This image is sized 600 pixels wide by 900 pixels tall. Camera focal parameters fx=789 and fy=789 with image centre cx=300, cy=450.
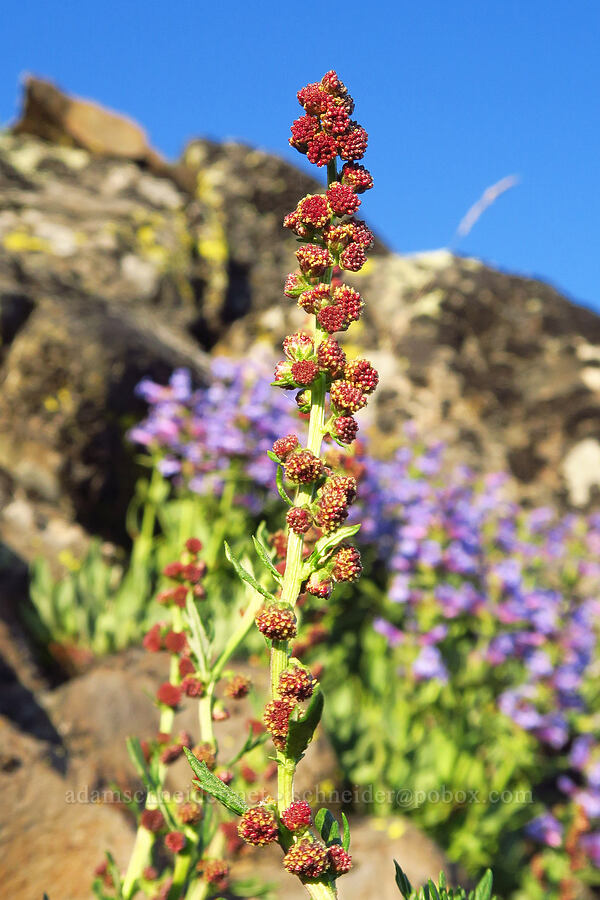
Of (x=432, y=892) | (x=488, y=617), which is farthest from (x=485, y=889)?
(x=488, y=617)

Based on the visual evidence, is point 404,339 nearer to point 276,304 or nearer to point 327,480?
point 276,304

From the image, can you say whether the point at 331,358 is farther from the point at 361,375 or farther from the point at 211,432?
the point at 211,432

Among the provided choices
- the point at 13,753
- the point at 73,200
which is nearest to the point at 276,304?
the point at 73,200

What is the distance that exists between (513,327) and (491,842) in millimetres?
6095

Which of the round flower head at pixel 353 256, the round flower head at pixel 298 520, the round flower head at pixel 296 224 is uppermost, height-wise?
the round flower head at pixel 296 224

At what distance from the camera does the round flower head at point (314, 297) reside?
50.0 inches

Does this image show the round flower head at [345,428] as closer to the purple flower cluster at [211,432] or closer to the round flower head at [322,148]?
the round flower head at [322,148]

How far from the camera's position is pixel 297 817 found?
105 centimetres

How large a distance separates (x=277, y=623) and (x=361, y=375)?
399 millimetres

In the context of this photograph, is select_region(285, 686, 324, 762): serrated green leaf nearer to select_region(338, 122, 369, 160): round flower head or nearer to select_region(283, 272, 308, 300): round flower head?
select_region(283, 272, 308, 300): round flower head

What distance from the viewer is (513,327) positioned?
9.27 metres

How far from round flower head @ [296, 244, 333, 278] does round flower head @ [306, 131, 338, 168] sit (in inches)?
5.4

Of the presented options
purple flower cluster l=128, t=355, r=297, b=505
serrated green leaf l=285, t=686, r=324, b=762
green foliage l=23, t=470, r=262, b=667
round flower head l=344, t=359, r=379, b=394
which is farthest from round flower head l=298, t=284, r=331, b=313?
purple flower cluster l=128, t=355, r=297, b=505

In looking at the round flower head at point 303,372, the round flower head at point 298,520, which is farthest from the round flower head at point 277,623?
the round flower head at point 303,372
